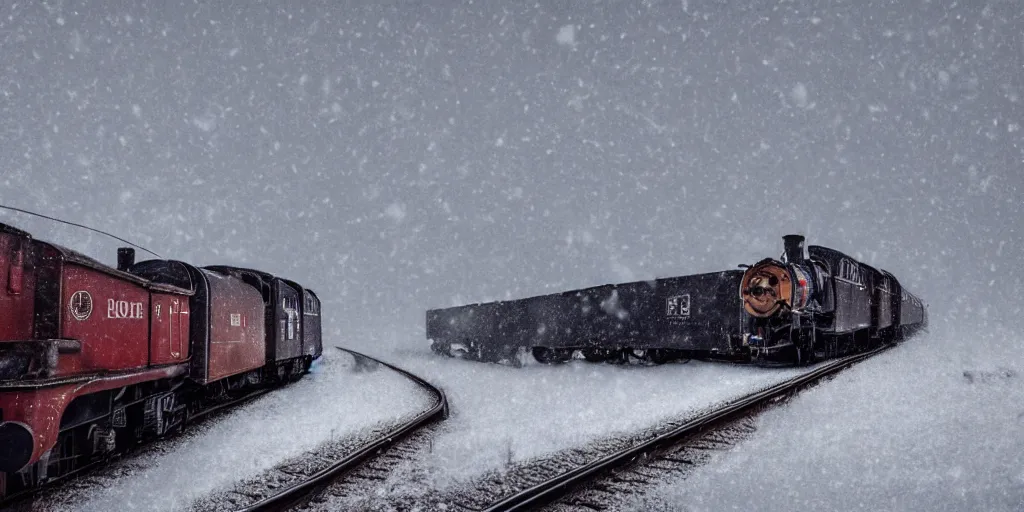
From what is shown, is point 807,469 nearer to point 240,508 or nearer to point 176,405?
point 240,508

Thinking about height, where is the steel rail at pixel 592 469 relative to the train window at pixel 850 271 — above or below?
below

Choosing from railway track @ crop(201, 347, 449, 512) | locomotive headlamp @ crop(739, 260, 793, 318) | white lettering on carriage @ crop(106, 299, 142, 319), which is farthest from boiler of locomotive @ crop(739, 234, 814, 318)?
Answer: white lettering on carriage @ crop(106, 299, 142, 319)

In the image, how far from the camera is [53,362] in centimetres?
651

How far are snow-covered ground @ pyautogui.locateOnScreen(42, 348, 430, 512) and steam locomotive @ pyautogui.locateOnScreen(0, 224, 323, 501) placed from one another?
618mm

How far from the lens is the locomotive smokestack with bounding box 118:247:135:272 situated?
35.3 feet

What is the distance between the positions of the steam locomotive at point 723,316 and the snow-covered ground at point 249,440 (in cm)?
786

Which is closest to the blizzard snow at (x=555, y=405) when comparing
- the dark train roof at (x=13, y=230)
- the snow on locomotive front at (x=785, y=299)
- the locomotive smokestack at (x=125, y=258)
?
the snow on locomotive front at (x=785, y=299)

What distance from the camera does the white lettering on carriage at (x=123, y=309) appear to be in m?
7.80

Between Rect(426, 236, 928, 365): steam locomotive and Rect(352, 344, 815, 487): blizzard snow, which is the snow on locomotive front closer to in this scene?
Rect(426, 236, 928, 365): steam locomotive

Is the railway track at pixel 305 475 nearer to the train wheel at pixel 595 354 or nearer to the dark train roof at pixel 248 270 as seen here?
the dark train roof at pixel 248 270

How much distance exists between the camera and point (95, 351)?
7.46 meters

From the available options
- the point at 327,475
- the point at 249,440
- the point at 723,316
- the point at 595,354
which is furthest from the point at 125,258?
the point at 595,354

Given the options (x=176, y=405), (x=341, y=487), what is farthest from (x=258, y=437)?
(x=341, y=487)

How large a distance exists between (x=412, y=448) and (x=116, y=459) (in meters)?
3.75
